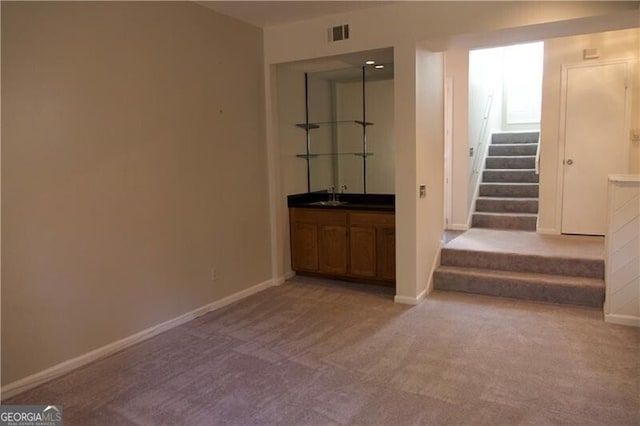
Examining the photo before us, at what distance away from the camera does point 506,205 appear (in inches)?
250

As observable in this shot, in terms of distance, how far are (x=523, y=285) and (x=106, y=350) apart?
11.9ft

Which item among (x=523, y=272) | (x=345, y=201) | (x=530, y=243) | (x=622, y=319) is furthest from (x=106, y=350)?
(x=530, y=243)

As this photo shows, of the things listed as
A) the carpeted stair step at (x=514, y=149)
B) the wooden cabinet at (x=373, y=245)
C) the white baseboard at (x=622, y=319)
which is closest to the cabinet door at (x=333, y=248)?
the wooden cabinet at (x=373, y=245)

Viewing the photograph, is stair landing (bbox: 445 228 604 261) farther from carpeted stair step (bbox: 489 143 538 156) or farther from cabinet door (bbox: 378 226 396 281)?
carpeted stair step (bbox: 489 143 538 156)

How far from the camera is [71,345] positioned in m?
3.02

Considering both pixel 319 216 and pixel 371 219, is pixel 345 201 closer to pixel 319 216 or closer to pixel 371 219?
pixel 319 216

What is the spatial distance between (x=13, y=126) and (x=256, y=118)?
7.59ft

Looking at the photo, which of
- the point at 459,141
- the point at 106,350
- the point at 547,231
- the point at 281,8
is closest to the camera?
the point at 106,350

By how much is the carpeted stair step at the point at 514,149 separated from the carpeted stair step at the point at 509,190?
916 mm

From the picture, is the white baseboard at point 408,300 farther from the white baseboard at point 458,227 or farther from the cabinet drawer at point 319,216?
the white baseboard at point 458,227

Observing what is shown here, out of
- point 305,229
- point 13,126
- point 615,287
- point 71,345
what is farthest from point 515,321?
point 13,126

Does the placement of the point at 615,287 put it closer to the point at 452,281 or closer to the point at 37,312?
the point at 452,281

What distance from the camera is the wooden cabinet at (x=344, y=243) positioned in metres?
4.59

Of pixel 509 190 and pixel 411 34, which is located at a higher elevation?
pixel 411 34
